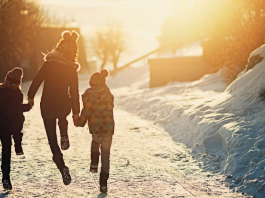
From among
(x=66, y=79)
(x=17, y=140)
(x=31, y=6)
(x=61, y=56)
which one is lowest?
(x=17, y=140)

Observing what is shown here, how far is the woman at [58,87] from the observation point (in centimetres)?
464

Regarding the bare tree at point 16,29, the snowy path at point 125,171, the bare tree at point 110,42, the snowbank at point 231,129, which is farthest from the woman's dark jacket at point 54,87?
the bare tree at point 110,42

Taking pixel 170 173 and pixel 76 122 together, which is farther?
pixel 170 173

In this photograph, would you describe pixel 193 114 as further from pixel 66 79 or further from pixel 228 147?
pixel 66 79

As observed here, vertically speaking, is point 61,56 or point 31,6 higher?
point 31,6

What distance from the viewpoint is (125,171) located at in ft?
Answer: 19.0

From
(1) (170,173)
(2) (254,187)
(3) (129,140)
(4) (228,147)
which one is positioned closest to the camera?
(2) (254,187)

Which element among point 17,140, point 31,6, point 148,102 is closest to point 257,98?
point 17,140

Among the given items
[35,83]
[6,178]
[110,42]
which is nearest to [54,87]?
[35,83]

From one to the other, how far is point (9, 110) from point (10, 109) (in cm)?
3

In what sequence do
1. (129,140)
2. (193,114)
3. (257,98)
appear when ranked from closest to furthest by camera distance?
(257,98), (129,140), (193,114)

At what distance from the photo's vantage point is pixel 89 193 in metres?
4.74

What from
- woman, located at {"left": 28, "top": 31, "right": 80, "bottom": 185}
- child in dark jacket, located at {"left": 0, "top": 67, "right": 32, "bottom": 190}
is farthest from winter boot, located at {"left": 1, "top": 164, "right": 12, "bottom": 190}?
woman, located at {"left": 28, "top": 31, "right": 80, "bottom": 185}

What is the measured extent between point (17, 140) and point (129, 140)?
147 inches
